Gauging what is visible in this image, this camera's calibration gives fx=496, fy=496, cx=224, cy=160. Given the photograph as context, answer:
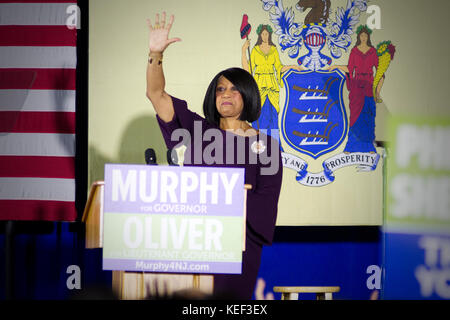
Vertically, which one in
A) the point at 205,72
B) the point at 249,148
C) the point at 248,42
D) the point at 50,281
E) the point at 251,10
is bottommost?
the point at 50,281

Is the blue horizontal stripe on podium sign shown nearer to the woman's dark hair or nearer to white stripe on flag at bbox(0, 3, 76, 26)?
the woman's dark hair

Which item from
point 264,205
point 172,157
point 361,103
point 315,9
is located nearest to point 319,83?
point 361,103

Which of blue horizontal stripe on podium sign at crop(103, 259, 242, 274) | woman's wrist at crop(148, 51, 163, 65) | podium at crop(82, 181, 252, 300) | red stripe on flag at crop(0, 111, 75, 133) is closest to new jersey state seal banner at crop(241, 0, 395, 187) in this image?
woman's wrist at crop(148, 51, 163, 65)

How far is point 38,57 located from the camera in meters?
3.99

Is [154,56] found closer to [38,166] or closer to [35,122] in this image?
[35,122]

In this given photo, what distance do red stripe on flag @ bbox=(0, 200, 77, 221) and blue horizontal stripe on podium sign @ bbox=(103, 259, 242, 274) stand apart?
897 mm

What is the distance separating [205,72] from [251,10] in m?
0.62

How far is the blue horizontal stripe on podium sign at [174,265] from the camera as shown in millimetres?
3283

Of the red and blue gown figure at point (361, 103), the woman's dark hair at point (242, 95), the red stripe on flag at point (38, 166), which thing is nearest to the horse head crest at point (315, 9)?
the red and blue gown figure at point (361, 103)

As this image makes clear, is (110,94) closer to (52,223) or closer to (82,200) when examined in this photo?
(82,200)

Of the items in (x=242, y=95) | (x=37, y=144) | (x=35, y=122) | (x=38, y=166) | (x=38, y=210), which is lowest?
(x=38, y=210)

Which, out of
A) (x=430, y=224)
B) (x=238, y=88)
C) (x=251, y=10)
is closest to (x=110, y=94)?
(x=238, y=88)

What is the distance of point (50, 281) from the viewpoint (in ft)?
13.1

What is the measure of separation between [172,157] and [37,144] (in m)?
1.12
